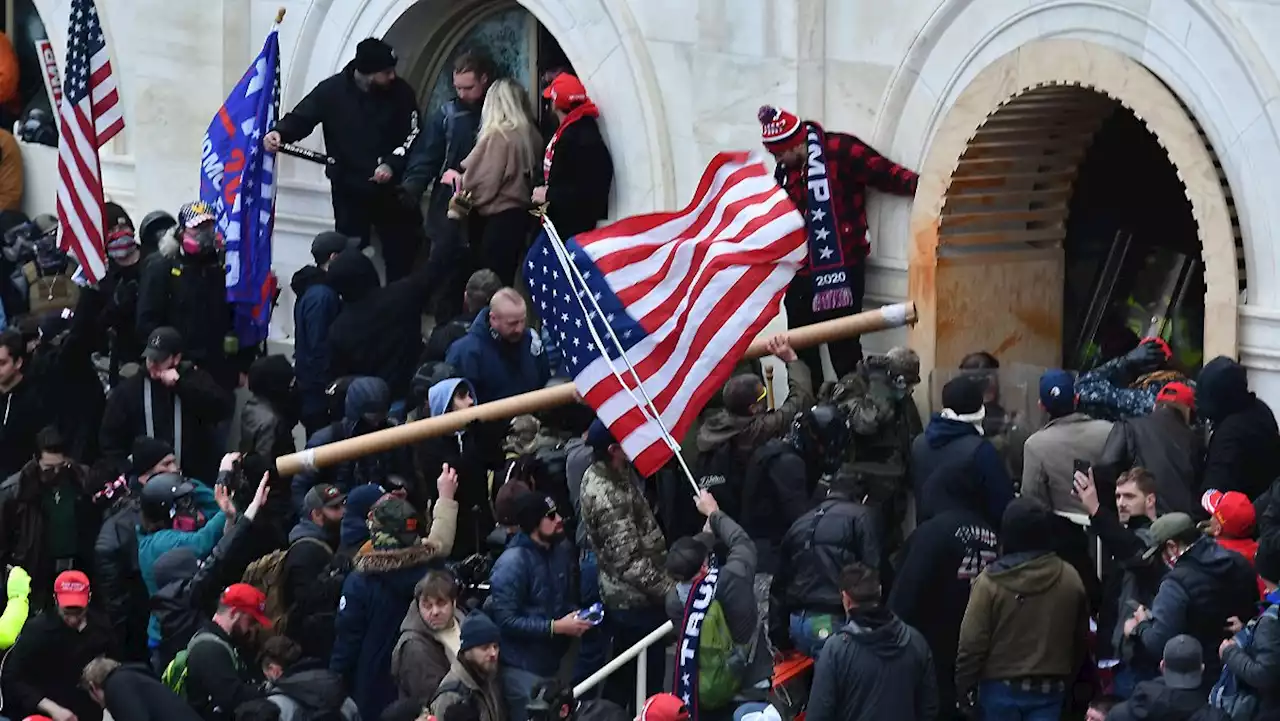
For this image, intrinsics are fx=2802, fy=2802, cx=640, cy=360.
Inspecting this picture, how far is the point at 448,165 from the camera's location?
1764cm

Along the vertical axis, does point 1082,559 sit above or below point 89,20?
below

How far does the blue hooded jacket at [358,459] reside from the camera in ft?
47.8

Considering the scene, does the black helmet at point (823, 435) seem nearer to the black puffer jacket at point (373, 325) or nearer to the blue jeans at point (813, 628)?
Result: the blue jeans at point (813, 628)

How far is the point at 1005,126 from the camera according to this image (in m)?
14.8

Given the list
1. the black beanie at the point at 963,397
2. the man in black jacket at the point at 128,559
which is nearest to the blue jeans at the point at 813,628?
the black beanie at the point at 963,397

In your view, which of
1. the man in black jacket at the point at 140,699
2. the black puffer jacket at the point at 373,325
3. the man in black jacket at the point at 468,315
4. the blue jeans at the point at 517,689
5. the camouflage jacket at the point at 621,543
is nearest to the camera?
the man in black jacket at the point at 140,699

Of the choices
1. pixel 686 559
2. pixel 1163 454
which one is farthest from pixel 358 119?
pixel 1163 454

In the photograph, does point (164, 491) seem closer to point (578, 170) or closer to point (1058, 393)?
point (578, 170)

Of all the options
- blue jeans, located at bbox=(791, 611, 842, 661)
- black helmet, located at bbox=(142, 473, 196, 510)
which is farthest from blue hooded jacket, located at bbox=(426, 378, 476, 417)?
blue jeans, located at bbox=(791, 611, 842, 661)

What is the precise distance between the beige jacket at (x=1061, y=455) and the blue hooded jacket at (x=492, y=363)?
3015 mm

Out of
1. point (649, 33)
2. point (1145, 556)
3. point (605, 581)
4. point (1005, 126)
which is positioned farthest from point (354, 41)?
point (1145, 556)

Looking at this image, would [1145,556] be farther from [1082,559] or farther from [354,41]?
[354,41]

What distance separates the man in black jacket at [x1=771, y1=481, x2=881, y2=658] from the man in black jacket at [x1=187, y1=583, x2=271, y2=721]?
245 cm

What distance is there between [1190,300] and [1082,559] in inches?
96.7
